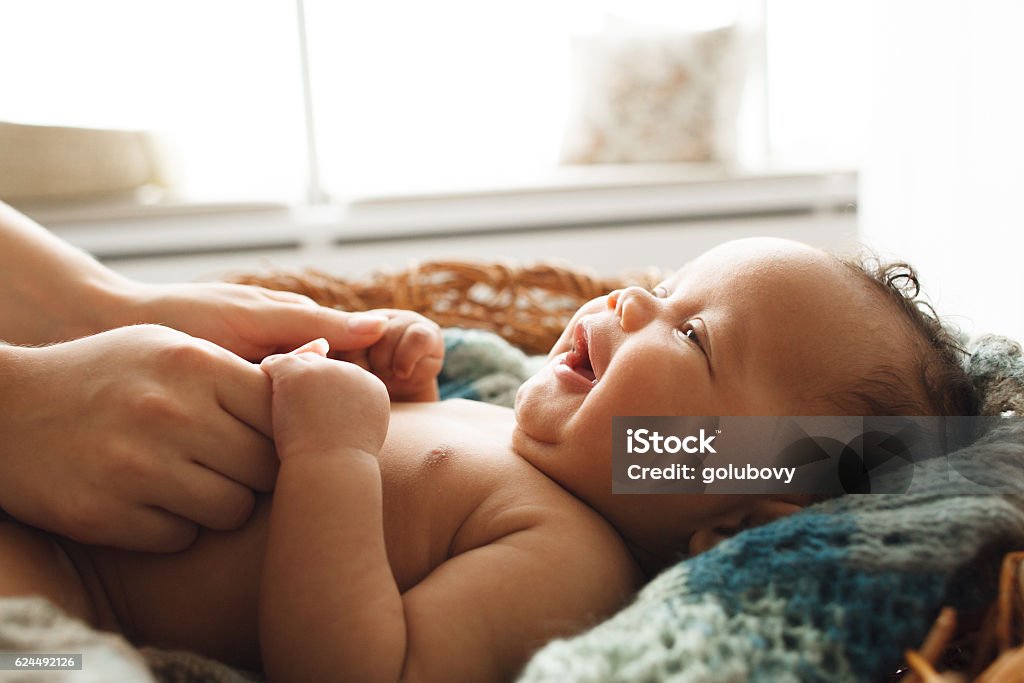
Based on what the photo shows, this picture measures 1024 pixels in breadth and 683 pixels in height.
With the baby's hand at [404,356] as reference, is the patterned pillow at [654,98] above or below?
above

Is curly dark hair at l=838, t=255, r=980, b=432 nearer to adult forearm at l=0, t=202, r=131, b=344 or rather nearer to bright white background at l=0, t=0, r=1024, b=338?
adult forearm at l=0, t=202, r=131, b=344

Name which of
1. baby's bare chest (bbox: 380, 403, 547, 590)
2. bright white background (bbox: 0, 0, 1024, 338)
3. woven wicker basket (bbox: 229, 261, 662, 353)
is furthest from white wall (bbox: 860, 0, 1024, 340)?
baby's bare chest (bbox: 380, 403, 547, 590)

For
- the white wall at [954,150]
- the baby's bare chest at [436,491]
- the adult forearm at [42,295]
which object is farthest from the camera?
the white wall at [954,150]

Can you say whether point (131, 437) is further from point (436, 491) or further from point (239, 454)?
point (436, 491)

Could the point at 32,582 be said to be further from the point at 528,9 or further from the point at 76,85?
the point at 528,9

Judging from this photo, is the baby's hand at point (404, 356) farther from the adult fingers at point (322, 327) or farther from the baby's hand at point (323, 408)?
the baby's hand at point (323, 408)

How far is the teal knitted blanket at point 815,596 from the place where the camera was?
0.55 m

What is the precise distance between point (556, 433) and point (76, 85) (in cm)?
228

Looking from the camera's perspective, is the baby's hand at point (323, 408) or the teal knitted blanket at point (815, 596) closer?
the teal knitted blanket at point (815, 596)

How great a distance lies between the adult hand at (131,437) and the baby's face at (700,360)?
26cm

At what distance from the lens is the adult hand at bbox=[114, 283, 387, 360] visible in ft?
3.00

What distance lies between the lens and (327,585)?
0.64 meters

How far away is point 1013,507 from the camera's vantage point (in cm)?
62

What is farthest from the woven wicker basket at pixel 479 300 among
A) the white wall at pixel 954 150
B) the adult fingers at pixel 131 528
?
the adult fingers at pixel 131 528
